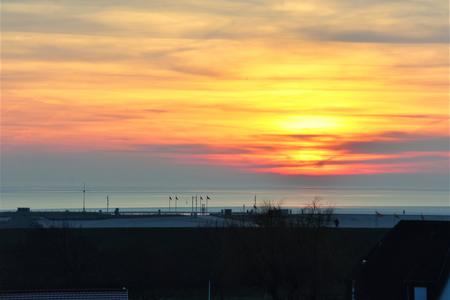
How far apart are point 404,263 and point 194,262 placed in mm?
38389

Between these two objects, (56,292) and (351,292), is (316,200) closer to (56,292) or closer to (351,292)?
(351,292)

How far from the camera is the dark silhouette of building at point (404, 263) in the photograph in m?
41.5

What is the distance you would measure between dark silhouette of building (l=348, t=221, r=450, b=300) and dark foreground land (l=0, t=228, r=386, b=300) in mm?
12344

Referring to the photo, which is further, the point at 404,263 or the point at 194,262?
the point at 194,262

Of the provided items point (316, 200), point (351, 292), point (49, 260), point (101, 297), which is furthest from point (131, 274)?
point (101, 297)

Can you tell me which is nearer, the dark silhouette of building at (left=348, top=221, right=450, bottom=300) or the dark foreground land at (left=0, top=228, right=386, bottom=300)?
the dark silhouette of building at (left=348, top=221, right=450, bottom=300)

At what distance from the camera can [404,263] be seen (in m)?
43.5

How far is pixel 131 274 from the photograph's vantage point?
74.8 meters

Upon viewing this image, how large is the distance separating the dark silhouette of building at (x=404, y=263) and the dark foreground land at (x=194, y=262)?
12.3 meters

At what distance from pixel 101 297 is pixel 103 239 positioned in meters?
57.8

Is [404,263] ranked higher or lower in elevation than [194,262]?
higher

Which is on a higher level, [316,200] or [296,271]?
[316,200]

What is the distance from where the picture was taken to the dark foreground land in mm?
58281

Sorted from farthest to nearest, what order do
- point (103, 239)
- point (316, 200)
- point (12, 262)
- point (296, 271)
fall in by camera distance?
point (103, 239) < point (12, 262) < point (316, 200) < point (296, 271)
